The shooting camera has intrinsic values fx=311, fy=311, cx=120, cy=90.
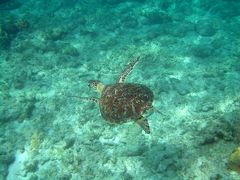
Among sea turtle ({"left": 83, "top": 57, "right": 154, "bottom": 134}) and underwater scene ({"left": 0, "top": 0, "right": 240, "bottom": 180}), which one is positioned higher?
sea turtle ({"left": 83, "top": 57, "right": 154, "bottom": 134})

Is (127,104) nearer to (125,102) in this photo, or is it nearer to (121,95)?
(125,102)

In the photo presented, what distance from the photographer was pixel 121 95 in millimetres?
6277

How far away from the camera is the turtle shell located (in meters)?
6.11

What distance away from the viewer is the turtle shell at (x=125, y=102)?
20.0ft

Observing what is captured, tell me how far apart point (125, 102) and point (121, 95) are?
0.21 m

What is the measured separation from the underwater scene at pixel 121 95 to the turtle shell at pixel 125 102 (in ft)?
0.07

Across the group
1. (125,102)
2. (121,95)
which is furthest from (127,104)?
(121,95)

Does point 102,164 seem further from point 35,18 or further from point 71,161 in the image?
point 35,18

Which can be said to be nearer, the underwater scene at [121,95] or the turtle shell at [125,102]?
the turtle shell at [125,102]

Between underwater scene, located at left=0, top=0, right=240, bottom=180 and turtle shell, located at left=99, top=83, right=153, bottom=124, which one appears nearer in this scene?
turtle shell, located at left=99, top=83, right=153, bottom=124

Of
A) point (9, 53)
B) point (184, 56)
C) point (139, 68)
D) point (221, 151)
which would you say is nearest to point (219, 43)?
point (184, 56)

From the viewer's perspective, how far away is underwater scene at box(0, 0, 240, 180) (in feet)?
21.5

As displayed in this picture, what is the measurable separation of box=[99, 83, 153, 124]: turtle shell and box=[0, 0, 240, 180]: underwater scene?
0.02 metres

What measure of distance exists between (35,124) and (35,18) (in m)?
7.53
